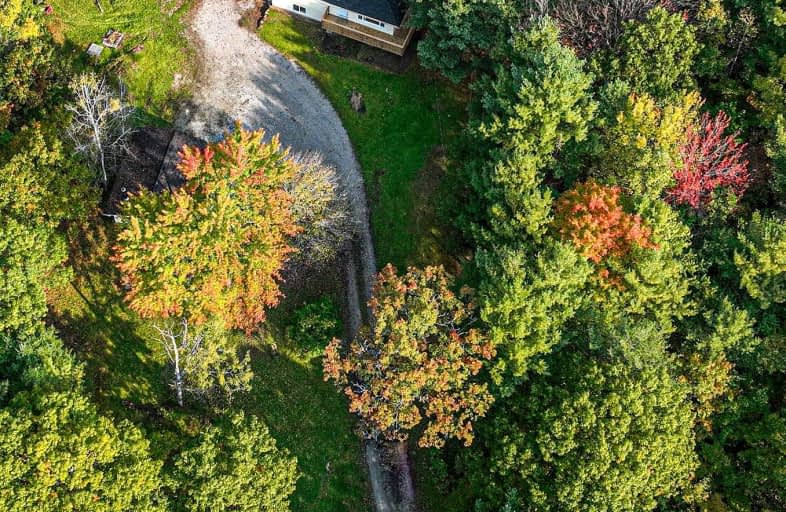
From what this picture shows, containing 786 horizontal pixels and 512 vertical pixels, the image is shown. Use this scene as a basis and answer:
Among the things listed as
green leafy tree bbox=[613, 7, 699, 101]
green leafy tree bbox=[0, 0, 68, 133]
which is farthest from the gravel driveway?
green leafy tree bbox=[613, 7, 699, 101]

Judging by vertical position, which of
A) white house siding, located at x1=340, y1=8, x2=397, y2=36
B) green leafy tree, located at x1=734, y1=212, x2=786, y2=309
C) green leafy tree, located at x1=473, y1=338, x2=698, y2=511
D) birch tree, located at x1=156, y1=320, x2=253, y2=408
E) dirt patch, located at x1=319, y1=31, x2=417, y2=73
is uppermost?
white house siding, located at x1=340, y1=8, x2=397, y2=36

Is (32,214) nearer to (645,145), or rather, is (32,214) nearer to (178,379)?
(178,379)

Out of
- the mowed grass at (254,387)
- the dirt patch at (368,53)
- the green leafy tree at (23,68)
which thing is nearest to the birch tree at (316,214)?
the mowed grass at (254,387)

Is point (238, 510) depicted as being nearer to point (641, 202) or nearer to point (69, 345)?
point (69, 345)

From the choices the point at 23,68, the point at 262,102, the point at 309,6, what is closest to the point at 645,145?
the point at 262,102

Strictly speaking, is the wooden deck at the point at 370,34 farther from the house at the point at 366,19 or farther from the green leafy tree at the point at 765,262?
the green leafy tree at the point at 765,262

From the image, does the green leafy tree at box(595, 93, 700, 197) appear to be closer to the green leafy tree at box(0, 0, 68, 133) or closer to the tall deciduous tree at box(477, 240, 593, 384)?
the tall deciduous tree at box(477, 240, 593, 384)
